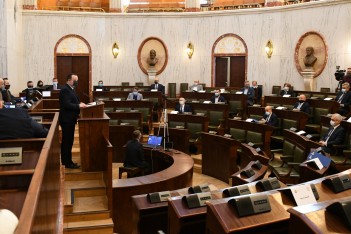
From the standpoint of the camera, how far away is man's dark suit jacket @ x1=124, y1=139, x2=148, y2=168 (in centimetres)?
717

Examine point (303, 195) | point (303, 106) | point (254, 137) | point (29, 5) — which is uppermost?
point (29, 5)

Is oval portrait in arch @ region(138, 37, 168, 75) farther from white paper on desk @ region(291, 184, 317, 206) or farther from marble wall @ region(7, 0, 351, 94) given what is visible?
white paper on desk @ region(291, 184, 317, 206)

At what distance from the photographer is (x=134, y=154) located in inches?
283

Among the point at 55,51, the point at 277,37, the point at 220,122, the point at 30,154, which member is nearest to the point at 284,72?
the point at 277,37

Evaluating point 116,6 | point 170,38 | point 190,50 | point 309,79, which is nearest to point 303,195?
point 309,79

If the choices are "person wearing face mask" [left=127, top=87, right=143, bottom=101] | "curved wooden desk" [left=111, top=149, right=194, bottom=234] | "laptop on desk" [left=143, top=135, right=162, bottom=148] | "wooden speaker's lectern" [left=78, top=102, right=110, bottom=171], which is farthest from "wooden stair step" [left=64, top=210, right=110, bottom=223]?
"person wearing face mask" [left=127, top=87, right=143, bottom=101]

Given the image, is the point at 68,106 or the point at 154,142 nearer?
the point at 68,106

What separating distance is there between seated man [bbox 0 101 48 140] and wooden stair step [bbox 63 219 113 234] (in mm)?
2043

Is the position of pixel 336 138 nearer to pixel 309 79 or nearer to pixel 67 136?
pixel 67 136

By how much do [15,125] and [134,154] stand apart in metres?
3.58

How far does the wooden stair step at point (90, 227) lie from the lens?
5.54 m

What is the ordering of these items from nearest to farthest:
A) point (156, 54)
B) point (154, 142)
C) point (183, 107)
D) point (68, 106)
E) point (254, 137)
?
1. point (68, 106)
2. point (154, 142)
3. point (254, 137)
4. point (183, 107)
5. point (156, 54)

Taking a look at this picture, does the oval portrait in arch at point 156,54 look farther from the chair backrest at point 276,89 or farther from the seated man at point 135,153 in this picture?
the seated man at point 135,153

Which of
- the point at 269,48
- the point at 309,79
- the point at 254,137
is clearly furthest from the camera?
the point at 269,48
